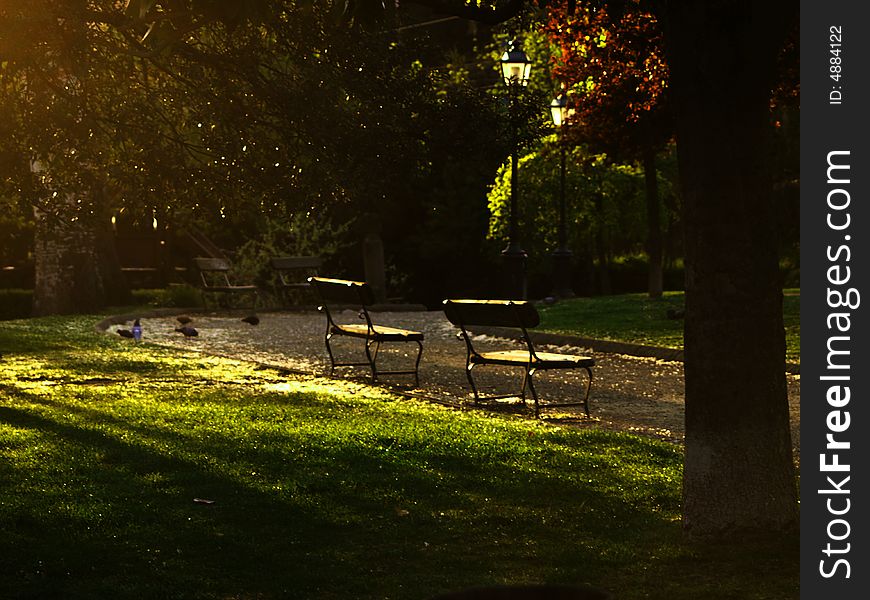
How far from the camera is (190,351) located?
67.7ft

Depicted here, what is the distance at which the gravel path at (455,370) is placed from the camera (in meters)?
13.8

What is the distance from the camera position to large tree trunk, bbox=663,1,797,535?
704 cm

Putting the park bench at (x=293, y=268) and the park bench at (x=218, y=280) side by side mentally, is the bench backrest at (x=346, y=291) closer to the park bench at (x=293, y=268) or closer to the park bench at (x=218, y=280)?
the park bench at (x=218, y=280)

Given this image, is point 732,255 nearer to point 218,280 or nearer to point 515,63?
point 515,63

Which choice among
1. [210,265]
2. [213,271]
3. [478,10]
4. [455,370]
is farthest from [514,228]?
[478,10]

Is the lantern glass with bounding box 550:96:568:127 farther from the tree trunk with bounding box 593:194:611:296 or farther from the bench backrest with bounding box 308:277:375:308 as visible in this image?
the bench backrest with bounding box 308:277:375:308

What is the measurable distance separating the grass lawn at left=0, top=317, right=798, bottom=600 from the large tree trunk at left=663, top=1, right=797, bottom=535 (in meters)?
0.41

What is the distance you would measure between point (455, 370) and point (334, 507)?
963 cm

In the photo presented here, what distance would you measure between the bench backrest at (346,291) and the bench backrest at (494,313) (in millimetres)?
1876

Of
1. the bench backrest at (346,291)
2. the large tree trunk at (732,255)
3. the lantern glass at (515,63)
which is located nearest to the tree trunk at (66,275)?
the lantern glass at (515,63)

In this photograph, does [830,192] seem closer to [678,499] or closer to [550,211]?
[678,499]

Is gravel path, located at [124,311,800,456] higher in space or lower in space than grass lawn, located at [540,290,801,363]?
lower

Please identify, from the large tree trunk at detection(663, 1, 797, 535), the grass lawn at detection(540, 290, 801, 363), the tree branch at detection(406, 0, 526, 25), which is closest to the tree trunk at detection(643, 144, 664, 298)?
the grass lawn at detection(540, 290, 801, 363)

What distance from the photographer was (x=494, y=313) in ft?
46.8
